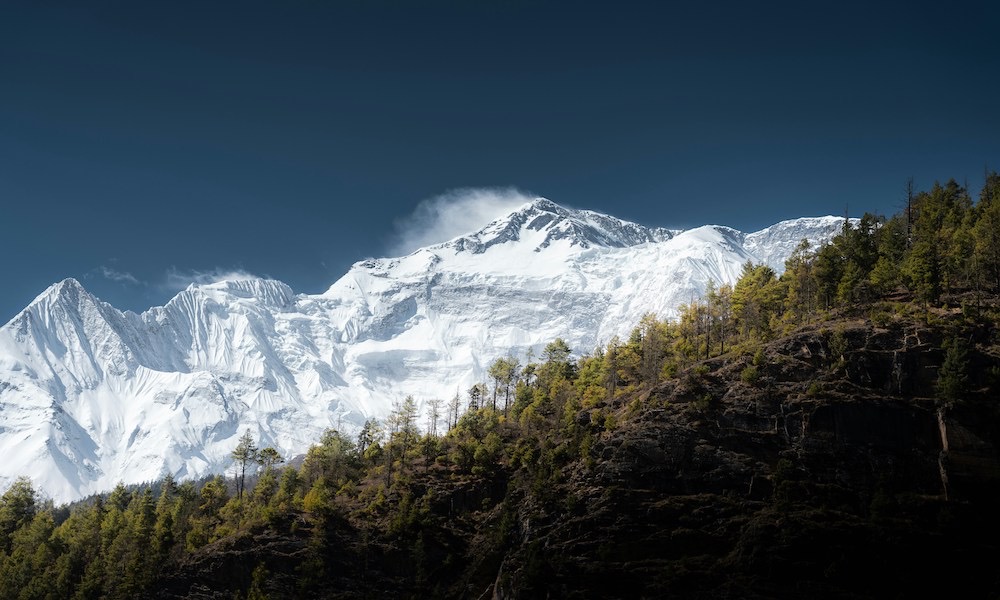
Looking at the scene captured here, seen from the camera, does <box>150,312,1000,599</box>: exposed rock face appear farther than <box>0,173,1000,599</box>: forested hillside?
No

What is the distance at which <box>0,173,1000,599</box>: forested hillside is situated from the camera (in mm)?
89688

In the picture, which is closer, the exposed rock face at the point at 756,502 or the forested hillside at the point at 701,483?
the exposed rock face at the point at 756,502

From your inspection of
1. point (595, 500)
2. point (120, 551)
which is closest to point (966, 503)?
point (595, 500)

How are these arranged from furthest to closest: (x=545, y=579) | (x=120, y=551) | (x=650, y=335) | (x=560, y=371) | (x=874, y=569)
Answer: (x=560, y=371)
(x=650, y=335)
(x=120, y=551)
(x=545, y=579)
(x=874, y=569)

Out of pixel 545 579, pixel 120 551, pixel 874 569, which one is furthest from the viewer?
pixel 120 551

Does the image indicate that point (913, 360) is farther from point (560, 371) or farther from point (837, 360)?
point (560, 371)

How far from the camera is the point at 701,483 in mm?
100188

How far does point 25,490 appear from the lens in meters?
158

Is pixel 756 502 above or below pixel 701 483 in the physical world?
below

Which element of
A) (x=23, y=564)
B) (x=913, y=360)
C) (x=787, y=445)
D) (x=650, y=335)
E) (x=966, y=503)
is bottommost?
(x=23, y=564)

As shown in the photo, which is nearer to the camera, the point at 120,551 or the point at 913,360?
the point at 913,360

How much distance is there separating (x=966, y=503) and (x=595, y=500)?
42.4m

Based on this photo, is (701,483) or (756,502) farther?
(701,483)

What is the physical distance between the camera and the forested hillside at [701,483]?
89.7 m
